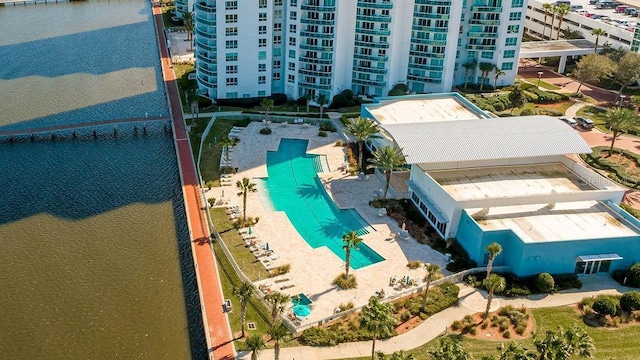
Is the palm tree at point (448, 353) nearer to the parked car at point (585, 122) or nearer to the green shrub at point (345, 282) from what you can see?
the green shrub at point (345, 282)

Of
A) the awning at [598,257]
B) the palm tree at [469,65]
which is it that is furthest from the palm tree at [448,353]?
the palm tree at [469,65]

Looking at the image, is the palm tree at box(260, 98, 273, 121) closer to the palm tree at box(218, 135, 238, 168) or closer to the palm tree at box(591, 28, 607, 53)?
the palm tree at box(218, 135, 238, 168)

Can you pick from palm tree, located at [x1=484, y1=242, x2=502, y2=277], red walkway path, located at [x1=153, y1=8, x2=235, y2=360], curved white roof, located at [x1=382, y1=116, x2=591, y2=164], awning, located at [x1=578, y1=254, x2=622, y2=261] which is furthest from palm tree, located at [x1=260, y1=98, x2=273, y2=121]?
awning, located at [x1=578, y1=254, x2=622, y2=261]

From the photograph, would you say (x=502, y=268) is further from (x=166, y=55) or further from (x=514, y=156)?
(x=166, y=55)

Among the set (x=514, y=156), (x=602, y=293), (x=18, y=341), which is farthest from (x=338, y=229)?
(x=18, y=341)

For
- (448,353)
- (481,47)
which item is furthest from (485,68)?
(448,353)

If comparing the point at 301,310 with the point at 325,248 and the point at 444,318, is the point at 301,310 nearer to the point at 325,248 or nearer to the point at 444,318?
the point at 325,248
